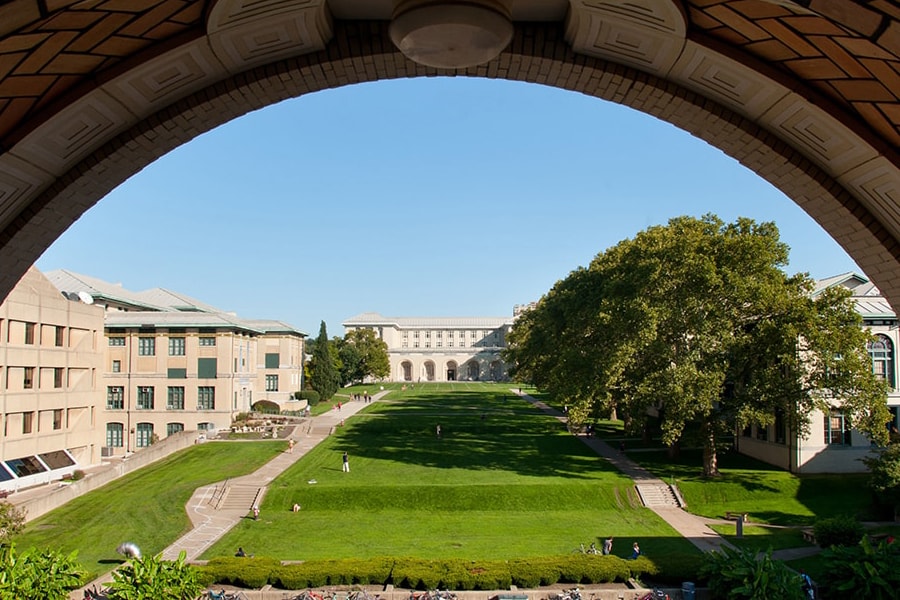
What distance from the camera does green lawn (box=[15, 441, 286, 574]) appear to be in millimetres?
24297

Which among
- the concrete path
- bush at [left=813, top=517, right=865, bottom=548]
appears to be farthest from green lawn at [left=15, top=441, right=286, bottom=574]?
bush at [left=813, top=517, right=865, bottom=548]

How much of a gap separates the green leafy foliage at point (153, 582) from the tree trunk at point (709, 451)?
24471 millimetres

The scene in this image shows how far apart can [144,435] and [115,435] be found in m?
2.11

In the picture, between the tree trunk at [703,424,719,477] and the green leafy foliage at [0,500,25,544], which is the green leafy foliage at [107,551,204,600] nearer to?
the green leafy foliage at [0,500,25,544]

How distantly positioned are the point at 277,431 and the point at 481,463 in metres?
18.1

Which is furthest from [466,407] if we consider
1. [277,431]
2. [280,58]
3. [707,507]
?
[280,58]

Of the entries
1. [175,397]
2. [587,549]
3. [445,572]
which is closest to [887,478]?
[587,549]

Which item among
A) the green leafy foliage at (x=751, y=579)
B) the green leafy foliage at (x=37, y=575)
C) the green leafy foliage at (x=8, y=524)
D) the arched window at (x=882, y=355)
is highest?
the arched window at (x=882, y=355)

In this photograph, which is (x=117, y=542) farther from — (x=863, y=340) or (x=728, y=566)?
(x=863, y=340)

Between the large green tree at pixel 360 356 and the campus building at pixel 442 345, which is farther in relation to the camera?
the campus building at pixel 442 345

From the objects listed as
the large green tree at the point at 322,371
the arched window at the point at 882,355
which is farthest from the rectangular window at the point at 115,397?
the arched window at the point at 882,355

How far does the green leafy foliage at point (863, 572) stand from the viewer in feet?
46.6

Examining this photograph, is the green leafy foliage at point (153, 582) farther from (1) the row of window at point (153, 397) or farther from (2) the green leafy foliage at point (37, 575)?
(1) the row of window at point (153, 397)

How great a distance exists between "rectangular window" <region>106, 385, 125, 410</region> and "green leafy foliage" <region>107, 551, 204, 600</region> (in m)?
36.1
